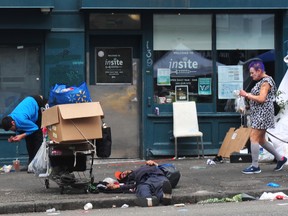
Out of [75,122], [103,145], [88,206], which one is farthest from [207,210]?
[75,122]

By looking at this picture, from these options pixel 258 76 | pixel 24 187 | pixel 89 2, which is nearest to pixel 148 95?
pixel 89 2

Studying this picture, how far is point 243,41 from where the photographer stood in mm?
11688

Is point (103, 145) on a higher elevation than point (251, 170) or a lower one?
higher

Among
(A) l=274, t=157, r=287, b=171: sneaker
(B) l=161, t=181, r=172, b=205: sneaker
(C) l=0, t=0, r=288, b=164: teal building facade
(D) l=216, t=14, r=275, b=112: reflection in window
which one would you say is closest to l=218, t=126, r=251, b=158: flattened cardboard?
(C) l=0, t=0, r=288, b=164: teal building facade

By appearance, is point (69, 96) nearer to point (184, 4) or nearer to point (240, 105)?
point (184, 4)

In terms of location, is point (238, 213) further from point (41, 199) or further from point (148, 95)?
point (148, 95)

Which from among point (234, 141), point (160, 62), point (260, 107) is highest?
point (160, 62)

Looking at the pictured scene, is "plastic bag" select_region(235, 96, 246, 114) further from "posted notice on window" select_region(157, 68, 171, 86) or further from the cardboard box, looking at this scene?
the cardboard box

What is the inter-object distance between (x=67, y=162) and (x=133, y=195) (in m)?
1.12

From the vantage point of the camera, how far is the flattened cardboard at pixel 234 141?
1090 cm

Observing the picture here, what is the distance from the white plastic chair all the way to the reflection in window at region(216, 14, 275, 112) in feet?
2.24

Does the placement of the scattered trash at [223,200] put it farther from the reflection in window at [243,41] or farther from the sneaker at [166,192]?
the reflection in window at [243,41]

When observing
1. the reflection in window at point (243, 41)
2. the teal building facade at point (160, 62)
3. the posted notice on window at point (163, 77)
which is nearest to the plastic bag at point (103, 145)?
the teal building facade at point (160, 62)

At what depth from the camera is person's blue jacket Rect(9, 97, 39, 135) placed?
29.6 ft
